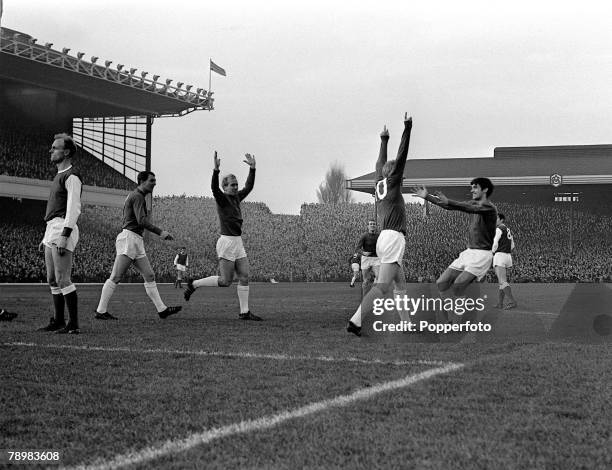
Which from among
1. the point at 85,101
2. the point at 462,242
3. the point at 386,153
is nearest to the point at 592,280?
the point at 462,242

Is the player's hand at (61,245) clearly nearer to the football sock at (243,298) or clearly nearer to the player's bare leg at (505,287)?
the football sock at (243,298)

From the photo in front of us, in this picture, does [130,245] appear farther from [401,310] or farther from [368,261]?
[368,261]

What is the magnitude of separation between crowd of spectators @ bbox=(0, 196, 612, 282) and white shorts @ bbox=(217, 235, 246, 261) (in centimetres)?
2232

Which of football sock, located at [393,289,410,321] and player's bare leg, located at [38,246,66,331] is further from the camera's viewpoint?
football sock, located at [393,289,410,321]

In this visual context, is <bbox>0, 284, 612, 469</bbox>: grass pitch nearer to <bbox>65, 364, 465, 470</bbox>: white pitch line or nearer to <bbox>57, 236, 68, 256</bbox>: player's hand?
<bbox>65, 364, 465, 470</bbox>: white pitch line

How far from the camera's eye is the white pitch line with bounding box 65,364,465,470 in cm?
308

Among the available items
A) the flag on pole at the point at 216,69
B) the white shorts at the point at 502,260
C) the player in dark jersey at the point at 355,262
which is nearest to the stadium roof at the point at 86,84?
the flag on pole at the point at 216,69

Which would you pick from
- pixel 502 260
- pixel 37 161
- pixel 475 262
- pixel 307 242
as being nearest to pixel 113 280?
pixel 475 262

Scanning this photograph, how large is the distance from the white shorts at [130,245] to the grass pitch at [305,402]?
8.09 feet

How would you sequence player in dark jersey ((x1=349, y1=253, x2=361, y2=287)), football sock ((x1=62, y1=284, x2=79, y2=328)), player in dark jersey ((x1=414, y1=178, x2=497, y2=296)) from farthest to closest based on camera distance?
player in dark jersey ((x1=349, y1=253, x2=361, y2=287))
player in dark jersey ((x1=414, y1=178, x2=497, y2=296))
football sock ((x1=62, y1=284, x2=79, y2=328))

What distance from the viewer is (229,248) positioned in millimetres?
10211

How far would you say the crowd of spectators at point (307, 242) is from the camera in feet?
121

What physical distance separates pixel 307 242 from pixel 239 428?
44.4 m

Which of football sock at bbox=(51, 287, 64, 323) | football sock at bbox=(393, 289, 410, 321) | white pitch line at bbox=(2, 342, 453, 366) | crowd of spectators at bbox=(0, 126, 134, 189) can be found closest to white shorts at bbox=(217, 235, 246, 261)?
football sock at bbox=(51, 287, 64, 323)
